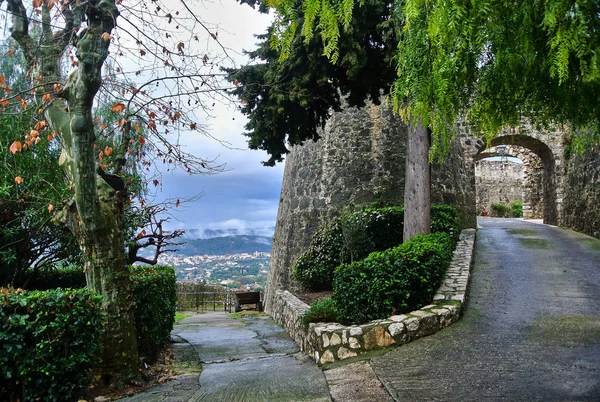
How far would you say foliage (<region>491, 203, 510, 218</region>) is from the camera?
2582cm

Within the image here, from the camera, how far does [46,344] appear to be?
168 inches

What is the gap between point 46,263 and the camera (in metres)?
9.88

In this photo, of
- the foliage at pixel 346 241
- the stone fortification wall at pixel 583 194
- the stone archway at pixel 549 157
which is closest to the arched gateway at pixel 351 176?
the stone archway at pixel 549 157

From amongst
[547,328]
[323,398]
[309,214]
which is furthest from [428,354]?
[309,214]

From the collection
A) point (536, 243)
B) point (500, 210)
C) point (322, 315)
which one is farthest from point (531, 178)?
point (322, 315)

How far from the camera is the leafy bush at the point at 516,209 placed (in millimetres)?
25406

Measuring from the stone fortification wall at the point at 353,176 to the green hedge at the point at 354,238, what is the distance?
0.91m

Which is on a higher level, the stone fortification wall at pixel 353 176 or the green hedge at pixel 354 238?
the stone fortification wall at pixel 353 176

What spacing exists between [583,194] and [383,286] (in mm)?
10310

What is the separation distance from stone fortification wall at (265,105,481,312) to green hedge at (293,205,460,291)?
2.99 feet

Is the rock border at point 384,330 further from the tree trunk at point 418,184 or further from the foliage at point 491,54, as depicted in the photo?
the foliage at point 491,54

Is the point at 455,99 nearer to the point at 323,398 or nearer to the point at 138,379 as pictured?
the point at 323,398

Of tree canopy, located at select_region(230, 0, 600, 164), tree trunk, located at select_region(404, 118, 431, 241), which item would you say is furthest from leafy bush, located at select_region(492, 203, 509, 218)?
tree canopy, located at select_region(230, 0, 600, 164)

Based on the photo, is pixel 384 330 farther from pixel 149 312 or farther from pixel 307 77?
pixel 307 77
